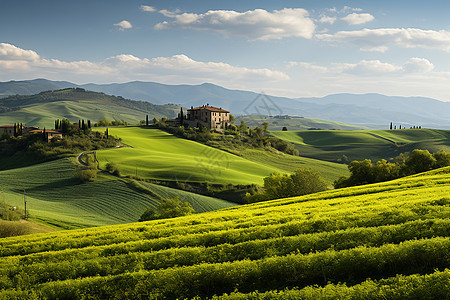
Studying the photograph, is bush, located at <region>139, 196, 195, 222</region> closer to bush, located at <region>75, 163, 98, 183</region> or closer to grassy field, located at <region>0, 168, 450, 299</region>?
grassy field, located at <region>0, 168, 450, 299</region>

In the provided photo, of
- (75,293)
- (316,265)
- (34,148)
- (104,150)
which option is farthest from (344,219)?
(34,148)

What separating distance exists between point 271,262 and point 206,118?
169505 mm

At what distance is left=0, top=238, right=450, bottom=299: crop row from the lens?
45.3 ft

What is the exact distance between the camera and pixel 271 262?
587 inches

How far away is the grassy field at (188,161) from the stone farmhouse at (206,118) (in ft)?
60.9

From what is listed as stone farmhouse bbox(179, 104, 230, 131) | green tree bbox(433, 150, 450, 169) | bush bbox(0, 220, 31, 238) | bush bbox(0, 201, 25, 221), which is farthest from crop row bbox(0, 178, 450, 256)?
stone farmhouse bbox(179, 104, 230, 131)

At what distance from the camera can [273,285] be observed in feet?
46.0

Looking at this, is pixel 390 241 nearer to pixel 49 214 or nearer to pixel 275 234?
pixel 275 234

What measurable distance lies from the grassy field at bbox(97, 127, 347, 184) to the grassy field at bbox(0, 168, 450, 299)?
76.4m

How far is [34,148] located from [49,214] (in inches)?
2848

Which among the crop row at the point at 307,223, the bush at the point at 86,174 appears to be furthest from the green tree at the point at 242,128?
the crop row at the point at 307,223

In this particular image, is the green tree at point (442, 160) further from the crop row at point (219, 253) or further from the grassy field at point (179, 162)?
the crop row at point (219, 253)

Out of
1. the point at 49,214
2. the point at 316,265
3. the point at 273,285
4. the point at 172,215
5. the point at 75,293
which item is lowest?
the point at 49,214

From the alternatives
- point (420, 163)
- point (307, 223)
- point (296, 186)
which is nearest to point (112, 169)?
point (296, 186)
